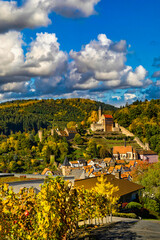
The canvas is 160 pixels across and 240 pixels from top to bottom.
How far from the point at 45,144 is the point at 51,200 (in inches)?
3295

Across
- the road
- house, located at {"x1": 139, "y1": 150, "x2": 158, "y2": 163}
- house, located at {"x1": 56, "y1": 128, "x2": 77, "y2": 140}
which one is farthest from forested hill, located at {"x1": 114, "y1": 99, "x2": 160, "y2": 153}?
the road

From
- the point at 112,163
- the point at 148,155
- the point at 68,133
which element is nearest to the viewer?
the point at 112,163

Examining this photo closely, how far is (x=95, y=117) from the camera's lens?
436 feet

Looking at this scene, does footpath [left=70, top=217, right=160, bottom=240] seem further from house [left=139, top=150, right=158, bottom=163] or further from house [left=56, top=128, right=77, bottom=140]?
house [left=56, top=128, right=77, bottom=140]

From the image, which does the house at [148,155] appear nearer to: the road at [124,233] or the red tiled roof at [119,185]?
the red tiled roof at [119,185]

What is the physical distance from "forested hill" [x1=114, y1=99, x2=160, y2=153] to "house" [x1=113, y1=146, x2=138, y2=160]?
9.57 metres

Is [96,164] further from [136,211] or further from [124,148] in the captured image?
[136,211]

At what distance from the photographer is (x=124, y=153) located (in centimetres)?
8850

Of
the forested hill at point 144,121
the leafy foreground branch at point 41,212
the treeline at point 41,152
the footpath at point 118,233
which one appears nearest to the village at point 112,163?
the forested hill at point 144,121

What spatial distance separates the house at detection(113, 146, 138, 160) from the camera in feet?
287

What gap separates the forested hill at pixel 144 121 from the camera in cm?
9444

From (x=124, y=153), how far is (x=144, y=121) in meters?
23.8

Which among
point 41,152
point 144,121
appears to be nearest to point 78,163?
point 41,152

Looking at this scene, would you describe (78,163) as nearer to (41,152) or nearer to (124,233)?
(41,152)
